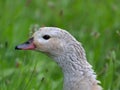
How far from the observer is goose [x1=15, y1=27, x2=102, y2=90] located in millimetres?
5828

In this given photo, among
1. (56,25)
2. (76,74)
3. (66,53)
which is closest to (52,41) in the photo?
(66,53)

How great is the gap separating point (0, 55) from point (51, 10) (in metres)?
3.20

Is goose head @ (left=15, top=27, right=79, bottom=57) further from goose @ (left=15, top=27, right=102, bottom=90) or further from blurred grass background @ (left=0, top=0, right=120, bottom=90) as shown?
blurred grass background @ (left=0, top=0, right=120, bottom=90)

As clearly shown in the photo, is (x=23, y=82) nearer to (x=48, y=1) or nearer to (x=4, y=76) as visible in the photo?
(x=4, y=76)

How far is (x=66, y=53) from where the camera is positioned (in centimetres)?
589

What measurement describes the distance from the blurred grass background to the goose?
52 cm

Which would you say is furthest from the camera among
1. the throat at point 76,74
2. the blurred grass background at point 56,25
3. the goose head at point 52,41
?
the blurred grass background at point 56,25

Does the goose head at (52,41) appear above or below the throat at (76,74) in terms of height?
above

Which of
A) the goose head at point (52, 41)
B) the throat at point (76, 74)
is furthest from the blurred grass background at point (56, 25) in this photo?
the goose head at point (52, 41)

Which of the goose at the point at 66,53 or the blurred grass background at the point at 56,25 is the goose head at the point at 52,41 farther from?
the blurred grass background at the point at 56,25

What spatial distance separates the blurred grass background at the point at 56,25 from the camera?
23.4 feet

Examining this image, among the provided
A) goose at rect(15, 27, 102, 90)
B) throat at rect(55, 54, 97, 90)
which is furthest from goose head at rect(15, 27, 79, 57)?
throat at rect(55, 54, 97, 90)

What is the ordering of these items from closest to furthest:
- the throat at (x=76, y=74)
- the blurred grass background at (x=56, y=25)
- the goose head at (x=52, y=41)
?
the goose head at (x=52, y=41)
the throat at (x=76, y=74)
the blurred grass background at (x=56, y=25)

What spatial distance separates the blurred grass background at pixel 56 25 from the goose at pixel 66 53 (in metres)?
0.52
